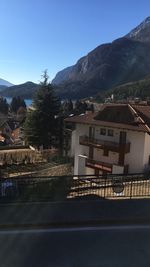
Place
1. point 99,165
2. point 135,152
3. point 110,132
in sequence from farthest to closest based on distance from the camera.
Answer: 1. point 110,132
2. point 99,165
3. point 135,152

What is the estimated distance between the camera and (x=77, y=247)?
9008 mm

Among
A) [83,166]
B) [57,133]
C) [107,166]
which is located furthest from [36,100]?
[107,166]

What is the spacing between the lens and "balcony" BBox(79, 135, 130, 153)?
116 feet

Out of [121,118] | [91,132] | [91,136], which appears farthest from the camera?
[91,132]

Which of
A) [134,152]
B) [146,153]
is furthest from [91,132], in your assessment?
[146,153]

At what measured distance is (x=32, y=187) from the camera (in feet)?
45.3

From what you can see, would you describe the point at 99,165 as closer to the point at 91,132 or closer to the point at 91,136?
the point at 91,136

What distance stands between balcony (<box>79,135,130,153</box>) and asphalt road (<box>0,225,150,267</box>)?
24962 millimetres

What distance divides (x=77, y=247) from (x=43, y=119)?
37123 mm

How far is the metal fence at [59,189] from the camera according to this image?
12.8 meters

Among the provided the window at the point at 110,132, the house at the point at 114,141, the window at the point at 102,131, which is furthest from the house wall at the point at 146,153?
the window at the point at 102,131

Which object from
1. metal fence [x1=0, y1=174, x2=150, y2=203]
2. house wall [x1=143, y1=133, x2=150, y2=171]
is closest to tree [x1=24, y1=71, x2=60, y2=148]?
house wall [x1=143, y1=133, x2=150, y2=171]

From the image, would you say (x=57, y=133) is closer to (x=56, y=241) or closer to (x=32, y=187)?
(x=32, y=187)

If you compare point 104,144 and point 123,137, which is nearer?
point 123,137
